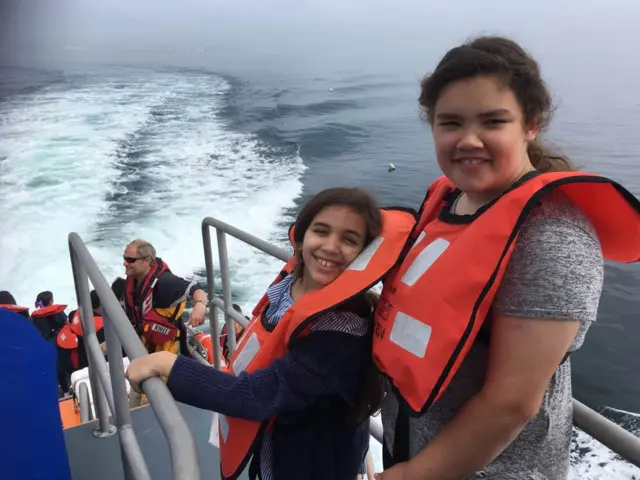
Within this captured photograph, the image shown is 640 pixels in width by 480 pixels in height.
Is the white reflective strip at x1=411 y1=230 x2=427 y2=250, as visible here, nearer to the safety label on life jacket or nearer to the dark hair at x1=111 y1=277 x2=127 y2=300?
the safety label on life jacket

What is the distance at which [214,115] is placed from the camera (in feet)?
52.2

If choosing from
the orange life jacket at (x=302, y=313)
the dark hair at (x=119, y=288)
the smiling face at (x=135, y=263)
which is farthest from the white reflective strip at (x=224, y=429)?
the dark hair at (x=119, y=288)

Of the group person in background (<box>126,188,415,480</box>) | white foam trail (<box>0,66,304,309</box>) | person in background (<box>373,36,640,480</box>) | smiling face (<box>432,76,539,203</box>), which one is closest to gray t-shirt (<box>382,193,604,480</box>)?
person in background (<box>373,36,640,480</box>)

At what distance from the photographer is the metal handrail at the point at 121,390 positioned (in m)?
0.79

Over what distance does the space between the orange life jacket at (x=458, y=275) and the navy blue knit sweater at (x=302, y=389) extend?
0.08 metres

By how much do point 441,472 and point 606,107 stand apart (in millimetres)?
25072

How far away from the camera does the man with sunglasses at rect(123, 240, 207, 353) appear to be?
3.97 m

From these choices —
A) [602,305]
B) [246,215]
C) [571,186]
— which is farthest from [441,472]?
[246,215]

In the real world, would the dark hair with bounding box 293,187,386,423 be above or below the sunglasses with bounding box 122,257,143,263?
above

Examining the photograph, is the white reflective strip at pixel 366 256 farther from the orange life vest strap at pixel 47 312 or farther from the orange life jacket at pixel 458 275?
the orange life vest strap at pixel 47 312

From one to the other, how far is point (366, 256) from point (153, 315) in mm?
3129

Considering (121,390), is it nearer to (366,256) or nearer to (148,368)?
(148,368)

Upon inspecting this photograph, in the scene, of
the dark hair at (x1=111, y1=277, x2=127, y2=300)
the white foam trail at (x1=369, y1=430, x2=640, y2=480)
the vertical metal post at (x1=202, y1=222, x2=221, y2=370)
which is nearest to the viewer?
the vertical metal post at (x1=202, y1=222, x2=221, y2=370)

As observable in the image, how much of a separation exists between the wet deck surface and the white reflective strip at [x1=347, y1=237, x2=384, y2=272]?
3.37ft
